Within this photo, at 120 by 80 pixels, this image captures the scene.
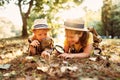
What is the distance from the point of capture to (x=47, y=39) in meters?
6.31

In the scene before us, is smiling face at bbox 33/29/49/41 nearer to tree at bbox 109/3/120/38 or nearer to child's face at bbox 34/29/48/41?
child's face at bbox 34/29/48/41

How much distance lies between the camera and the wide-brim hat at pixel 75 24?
17.6 ft

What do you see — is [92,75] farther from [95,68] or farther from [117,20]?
[117,20]

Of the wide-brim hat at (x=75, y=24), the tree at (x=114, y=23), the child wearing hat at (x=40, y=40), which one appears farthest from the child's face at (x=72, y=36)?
the tree at (x=114, y=23)

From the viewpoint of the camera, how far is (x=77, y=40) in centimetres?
559

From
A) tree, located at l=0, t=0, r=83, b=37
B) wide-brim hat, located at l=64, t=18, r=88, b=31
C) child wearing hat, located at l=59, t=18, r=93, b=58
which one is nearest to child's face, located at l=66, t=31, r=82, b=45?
child wearing hat, located at l=59, t=18, r=93, b=58

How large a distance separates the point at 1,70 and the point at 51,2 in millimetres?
24334

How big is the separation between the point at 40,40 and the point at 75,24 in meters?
1.21

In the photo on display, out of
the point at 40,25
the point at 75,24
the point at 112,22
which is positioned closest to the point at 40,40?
the point at 40,25

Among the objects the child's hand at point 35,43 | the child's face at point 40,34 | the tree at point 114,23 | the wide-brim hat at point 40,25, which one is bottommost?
the tree at point 114,23

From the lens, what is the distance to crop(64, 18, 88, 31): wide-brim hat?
5.38 metres

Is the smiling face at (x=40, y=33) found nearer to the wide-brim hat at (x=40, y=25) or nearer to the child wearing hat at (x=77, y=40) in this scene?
the wide-brim hat at (x=40, y=25)

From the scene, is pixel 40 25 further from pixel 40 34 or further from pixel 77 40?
pixel 77 40

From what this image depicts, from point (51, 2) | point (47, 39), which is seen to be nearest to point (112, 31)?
point (51, 2)
